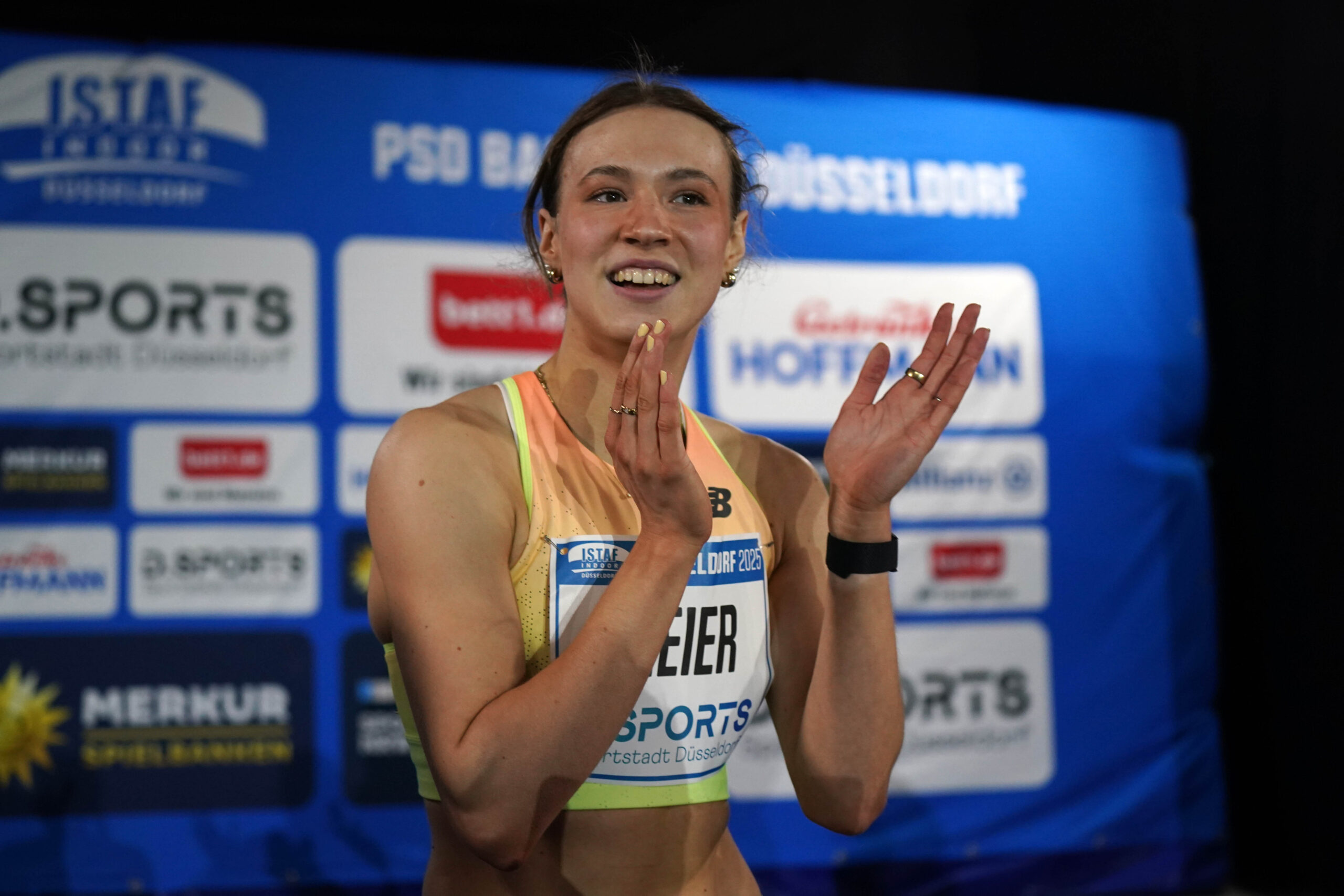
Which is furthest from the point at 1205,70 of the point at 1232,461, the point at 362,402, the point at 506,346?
the point at 362,402

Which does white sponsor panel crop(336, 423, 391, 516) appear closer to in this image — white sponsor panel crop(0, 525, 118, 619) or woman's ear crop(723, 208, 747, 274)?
white sponsor panel crop(0, 525, 118, 619)

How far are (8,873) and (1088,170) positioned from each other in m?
3.63

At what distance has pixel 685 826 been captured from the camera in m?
1.26

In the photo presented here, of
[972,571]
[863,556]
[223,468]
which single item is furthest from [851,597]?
[972,571]

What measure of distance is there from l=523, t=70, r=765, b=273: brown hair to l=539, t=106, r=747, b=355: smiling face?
0.02 m

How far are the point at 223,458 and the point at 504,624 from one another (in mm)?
2242

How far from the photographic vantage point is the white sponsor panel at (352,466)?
3.16 metres

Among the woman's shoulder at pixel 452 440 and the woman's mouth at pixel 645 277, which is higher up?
the woman's mouth at pixel 645 277

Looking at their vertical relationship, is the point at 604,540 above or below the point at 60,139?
below

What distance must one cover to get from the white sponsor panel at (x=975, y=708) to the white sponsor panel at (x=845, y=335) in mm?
650

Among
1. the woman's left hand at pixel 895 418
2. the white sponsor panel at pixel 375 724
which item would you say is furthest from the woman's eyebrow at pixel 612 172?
the white sponsor panel at pixel 375 724

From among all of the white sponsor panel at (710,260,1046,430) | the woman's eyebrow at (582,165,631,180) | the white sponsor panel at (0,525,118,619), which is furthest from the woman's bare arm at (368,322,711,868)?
the white sponsor panel at (710,260,1046,430)

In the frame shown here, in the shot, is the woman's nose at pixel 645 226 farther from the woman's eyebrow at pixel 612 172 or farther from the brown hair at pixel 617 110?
the brown hair at pixel 617 110

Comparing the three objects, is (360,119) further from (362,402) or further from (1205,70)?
(1205,70)
